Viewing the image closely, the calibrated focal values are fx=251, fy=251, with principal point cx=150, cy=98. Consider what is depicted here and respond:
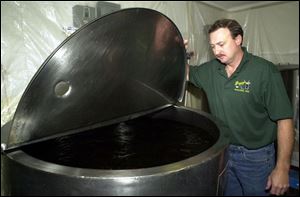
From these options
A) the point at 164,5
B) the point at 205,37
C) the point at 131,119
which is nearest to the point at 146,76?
the point at 131,119

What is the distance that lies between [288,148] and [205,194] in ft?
2.82

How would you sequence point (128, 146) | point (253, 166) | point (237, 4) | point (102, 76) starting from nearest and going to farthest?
1. point (102, 76)
2. point (128, 146)
3. point (253, 166)
4. point (237, 4)

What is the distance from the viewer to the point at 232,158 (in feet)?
5.45

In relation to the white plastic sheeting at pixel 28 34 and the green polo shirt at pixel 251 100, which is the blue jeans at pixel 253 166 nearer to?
the green polo shirt at pixel 251 100

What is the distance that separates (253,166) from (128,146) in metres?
0.84

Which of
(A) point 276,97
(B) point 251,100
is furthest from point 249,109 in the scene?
(A) point 276,97

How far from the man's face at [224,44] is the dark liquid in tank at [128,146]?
18.4 inches

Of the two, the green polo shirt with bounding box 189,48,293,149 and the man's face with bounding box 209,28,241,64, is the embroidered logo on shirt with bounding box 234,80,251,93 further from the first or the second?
the man's face with bounding box 209,28,241,64

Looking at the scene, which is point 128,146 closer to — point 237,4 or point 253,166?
point 253,166

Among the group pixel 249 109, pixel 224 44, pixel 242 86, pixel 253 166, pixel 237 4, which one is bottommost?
pixel 253 166

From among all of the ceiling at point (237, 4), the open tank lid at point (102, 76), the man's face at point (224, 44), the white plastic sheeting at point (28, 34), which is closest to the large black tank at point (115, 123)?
the open tank lid at point (102, 76)

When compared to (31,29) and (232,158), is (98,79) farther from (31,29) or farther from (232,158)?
(232,158)

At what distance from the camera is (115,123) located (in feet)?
4.75

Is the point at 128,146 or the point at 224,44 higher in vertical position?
the point at 224,44
